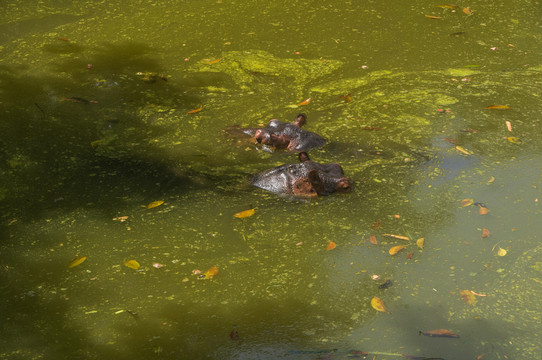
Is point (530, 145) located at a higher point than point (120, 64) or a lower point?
lower

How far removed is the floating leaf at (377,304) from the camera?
2526 millimetres

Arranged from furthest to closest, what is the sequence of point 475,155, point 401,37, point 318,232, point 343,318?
1. point 401,37
2. point 475,155
3. point 318,232
4. point 343,318

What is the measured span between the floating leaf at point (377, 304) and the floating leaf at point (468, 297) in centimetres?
33

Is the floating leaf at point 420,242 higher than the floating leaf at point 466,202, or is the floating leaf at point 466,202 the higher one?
the floating leaf at point 420,242

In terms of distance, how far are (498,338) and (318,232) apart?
3.07 ft

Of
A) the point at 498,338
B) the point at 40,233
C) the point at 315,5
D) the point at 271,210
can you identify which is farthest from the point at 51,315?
the point at 315,5

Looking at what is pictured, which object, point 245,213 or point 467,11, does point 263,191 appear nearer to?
point 245,213

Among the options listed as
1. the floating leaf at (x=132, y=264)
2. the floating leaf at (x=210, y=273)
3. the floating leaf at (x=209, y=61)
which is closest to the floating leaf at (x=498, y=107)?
the floating leaf at (x=209, y=61)

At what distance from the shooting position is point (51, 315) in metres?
2.54

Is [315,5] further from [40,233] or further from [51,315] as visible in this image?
[51,315]

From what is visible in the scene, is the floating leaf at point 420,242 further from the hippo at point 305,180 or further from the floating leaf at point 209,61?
the floating leaf at point 209,61

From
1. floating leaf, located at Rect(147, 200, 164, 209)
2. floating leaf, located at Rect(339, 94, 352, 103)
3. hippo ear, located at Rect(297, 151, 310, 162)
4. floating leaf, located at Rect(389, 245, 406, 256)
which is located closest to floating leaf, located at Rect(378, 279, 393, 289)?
floating leaf, located at Rect(389, 245, 406, 256)

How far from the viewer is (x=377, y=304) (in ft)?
8.37

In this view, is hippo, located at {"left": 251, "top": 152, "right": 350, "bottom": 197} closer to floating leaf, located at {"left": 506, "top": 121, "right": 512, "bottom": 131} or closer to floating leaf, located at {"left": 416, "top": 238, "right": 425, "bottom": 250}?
floating leaf, located at {"left": 416, "top": 238, "right": 425, "bottom": 250}
